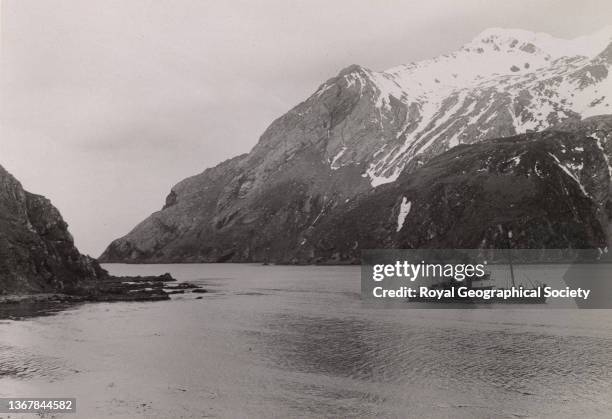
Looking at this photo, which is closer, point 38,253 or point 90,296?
point 38,253

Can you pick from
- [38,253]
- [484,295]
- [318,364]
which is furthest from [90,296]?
[318,364]

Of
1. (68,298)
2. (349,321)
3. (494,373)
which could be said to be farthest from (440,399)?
(68,298)

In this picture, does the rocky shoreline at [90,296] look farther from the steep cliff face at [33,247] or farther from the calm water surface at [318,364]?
the calm water surface at [318,364]

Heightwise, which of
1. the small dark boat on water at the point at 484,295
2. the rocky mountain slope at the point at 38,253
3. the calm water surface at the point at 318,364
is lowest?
the calm water surface at the point at 318,364

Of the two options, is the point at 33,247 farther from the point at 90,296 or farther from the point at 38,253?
the point at 90,296

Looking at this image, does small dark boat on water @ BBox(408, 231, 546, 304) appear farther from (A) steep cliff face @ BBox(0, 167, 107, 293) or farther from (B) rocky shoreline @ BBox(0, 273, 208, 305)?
(A) steep cliff face @ BBox(0, 167, 107, 293)

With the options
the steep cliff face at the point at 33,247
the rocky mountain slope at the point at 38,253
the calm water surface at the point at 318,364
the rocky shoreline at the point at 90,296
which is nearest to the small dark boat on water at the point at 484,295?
the calm water surface at the point at 318,364
